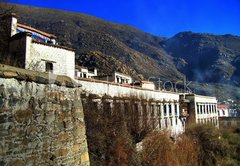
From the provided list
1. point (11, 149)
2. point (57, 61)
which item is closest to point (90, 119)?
point (57, 61)

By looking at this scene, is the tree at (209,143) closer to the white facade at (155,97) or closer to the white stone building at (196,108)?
the white facade at (155,97)

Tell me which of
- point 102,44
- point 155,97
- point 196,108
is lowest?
point 196,108

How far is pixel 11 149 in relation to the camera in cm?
381

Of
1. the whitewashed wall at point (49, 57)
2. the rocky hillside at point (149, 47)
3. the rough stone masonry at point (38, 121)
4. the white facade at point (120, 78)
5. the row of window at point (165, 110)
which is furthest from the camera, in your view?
the rocky hillside at point (149, 47)

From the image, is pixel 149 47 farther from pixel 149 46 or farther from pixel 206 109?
pixel 206 109

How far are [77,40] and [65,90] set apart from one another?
10133 cm

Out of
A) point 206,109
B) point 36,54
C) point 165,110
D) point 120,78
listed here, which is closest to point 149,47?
point 206,109

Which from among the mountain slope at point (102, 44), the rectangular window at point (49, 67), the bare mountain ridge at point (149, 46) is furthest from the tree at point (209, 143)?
the bare mountain ridge at point (149, 46)

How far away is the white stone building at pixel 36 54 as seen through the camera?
1586cm

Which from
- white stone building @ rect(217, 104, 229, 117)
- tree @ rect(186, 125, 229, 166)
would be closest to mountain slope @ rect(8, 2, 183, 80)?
white stone building @ rect(217, 104, 229, 117)

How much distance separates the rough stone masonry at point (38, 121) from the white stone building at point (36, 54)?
10793 mm

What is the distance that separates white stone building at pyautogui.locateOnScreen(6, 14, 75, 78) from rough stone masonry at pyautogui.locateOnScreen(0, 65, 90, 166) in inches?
425

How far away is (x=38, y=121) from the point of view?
4469 mm

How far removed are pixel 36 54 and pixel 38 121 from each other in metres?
13.1
